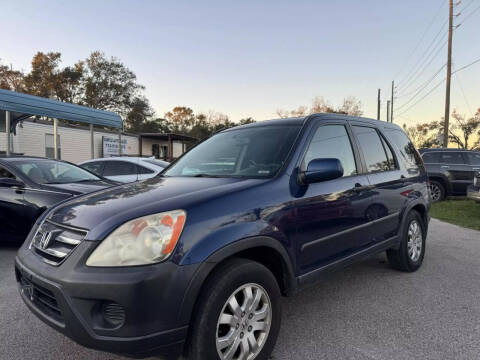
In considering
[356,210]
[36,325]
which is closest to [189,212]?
[356,210]

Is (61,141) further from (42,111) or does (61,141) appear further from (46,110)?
(42,111)

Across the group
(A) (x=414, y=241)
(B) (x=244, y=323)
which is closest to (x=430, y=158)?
(A) (x=414, y=241)

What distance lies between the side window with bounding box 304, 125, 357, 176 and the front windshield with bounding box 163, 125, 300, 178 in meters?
0.20

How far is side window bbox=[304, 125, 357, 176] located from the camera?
2879mm

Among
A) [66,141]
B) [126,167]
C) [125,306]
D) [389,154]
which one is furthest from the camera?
[66,141]

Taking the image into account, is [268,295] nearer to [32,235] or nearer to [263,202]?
[263,202]

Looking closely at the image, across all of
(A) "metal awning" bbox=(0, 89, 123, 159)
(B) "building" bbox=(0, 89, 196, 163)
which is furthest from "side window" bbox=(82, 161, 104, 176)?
(B) "building" bbox=(0, 89, 196, 163)

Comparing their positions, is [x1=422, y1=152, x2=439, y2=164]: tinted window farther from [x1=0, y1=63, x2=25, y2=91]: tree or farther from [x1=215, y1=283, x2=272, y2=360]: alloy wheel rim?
[x1=0, y1=63, x2=25, y2=91]: tree

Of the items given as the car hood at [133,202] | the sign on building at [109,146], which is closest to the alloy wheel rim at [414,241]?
the car hood at [133,202]

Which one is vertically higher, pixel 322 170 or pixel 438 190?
pixel 322 170

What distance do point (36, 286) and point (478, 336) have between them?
324cm

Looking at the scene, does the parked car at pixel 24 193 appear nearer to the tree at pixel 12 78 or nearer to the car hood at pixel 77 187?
the car hood at pixel 77 187

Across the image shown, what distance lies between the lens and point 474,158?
431 inches

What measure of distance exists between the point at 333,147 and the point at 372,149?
0.78 meters
